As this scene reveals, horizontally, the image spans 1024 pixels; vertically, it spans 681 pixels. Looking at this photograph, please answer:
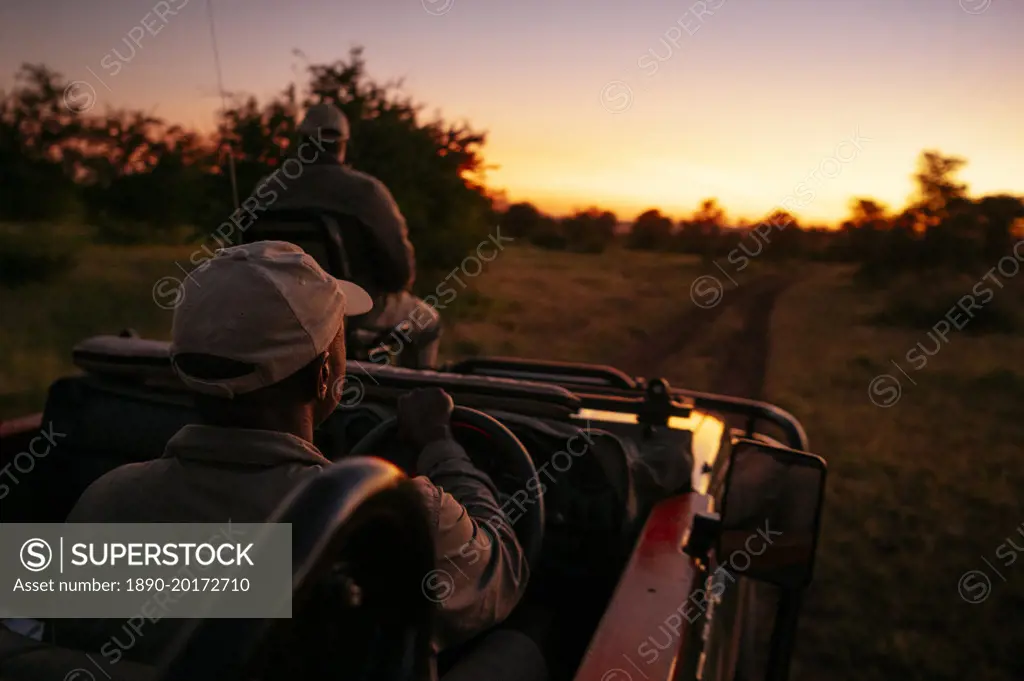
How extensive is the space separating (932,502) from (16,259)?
39.2ft

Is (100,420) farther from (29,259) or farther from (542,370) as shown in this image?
(29,259)

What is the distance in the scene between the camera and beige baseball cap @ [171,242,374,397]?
1.13 metres

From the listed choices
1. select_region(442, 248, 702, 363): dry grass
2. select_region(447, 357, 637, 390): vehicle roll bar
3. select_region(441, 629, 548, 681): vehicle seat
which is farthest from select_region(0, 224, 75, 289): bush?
select_region(441, 629, 548, 681): vehicle seat

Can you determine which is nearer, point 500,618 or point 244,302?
point 244,302

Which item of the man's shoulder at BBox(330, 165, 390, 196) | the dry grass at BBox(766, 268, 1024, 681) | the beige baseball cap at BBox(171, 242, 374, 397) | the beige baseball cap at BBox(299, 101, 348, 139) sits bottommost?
the dry grass at BBox(766, 268, 1024, 681)

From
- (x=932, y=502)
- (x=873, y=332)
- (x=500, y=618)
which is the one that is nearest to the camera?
(x=500, y=618)

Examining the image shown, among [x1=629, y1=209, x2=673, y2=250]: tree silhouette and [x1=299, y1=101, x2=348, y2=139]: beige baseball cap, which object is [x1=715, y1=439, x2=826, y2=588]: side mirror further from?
[x1=629, y1=209, x2=673, y2=250]: tree silhouette

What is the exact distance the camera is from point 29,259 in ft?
37.8

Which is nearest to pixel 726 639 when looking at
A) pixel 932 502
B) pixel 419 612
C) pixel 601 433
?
pixel 601 433

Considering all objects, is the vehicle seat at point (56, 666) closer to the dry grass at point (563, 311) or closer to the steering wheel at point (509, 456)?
the steering wheel at point (509, 456)

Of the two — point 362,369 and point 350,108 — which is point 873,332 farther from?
point 362,369

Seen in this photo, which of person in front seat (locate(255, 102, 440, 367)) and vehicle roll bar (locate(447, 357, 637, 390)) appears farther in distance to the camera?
person in front seat (locate(255, 102, 440, 367))

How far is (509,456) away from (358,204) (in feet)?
9.48

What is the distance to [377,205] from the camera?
4527 mm
